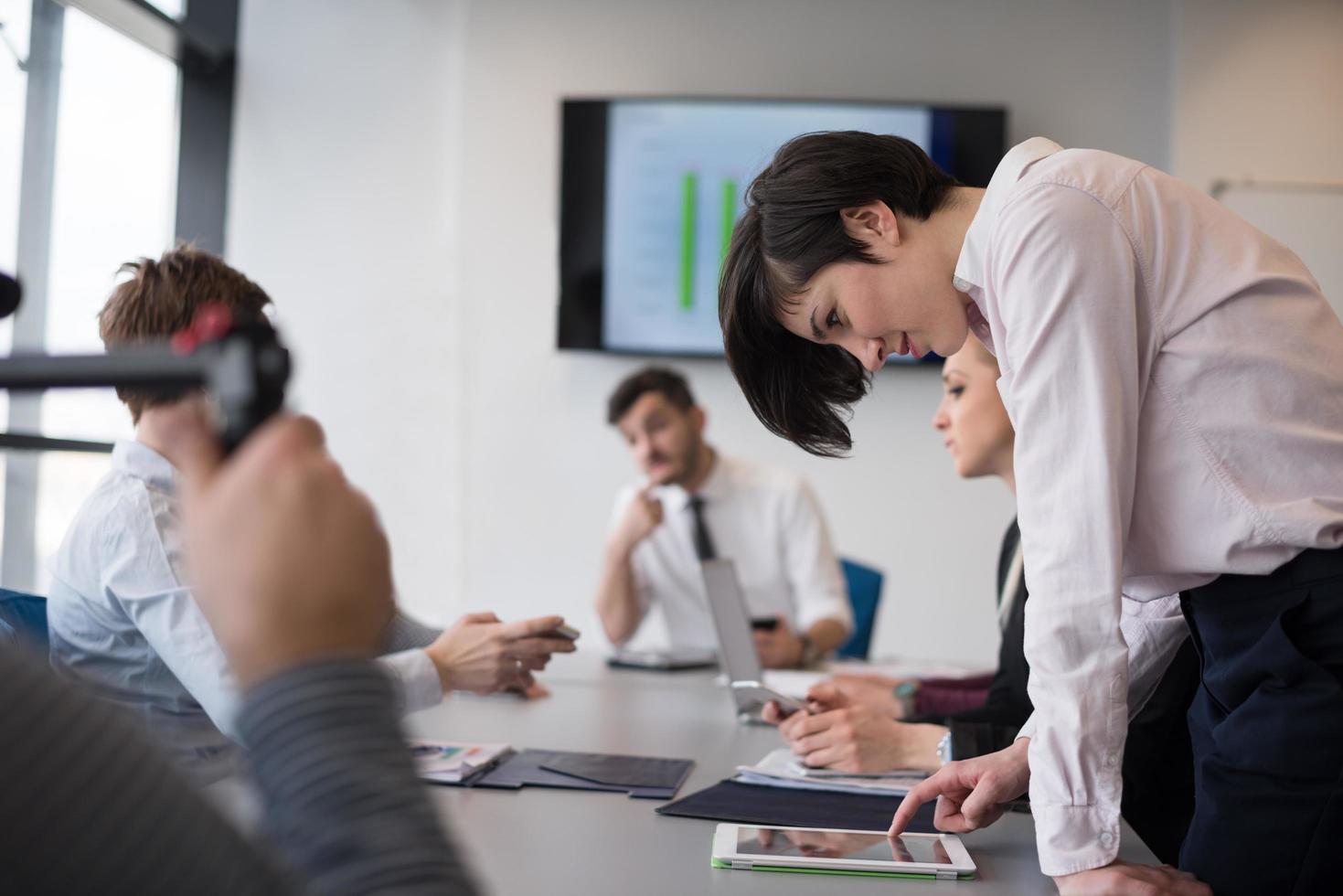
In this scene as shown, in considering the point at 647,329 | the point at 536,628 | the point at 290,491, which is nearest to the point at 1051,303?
the point at 290,491

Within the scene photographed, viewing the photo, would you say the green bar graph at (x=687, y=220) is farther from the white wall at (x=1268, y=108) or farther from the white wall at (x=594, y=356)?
the white wall at (x=1268, y=108)

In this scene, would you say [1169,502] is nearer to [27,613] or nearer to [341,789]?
[341,789]

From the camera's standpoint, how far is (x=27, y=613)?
69.4 inches

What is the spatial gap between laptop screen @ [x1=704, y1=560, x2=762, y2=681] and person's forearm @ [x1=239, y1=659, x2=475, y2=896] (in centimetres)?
170

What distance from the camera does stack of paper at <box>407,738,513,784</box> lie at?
62.9 inches

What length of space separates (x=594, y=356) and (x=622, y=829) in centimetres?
322

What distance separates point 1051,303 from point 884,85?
3.55 metres

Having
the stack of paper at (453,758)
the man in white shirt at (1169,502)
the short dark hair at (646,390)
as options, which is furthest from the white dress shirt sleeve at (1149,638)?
the short dark hair at (646,390)

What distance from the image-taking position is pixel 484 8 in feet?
14.6

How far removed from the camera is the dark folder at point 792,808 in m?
1.39

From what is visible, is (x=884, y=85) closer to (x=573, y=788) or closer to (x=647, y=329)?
(x=647, y=329)

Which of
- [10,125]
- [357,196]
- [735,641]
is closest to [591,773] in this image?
[735,641]

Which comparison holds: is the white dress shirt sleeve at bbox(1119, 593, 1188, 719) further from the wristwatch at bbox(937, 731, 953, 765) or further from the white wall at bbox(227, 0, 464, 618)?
the white wall at bbox(227, 0, 464, 618)

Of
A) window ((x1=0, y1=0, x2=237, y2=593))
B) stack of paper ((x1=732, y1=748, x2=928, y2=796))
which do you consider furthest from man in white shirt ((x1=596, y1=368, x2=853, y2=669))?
stack of paper ((x1=732, y1=748, x2=928, y2=796))
